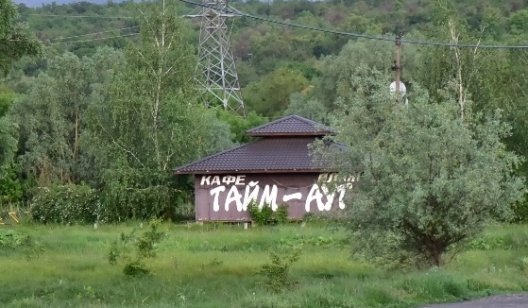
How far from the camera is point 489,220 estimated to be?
76.0ft

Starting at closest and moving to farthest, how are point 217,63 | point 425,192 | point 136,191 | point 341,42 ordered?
point 425,192, point 136,191, point 217,63, point 341,42

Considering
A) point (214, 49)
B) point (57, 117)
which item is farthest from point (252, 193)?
point (214, 49)

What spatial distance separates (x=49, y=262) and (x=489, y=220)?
13.2 meters

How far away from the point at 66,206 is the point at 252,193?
422 inches

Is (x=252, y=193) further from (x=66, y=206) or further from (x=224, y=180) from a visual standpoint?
(x=66, y=206)

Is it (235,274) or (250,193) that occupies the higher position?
(235,274)

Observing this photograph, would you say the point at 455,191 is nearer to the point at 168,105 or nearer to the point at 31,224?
the point at 168,105

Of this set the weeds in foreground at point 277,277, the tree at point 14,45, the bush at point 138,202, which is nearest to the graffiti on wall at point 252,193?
the bush at point 138,202

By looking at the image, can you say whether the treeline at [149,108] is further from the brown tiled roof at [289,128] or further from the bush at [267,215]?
the bush at [267,215]

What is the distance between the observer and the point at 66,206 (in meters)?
51.4

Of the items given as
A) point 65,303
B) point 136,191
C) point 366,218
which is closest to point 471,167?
point 366,218

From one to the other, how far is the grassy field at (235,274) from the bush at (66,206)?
10.6 m

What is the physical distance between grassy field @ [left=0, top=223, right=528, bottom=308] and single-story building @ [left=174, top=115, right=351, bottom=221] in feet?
16.8

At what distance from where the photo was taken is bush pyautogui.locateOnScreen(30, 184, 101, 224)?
169ft
